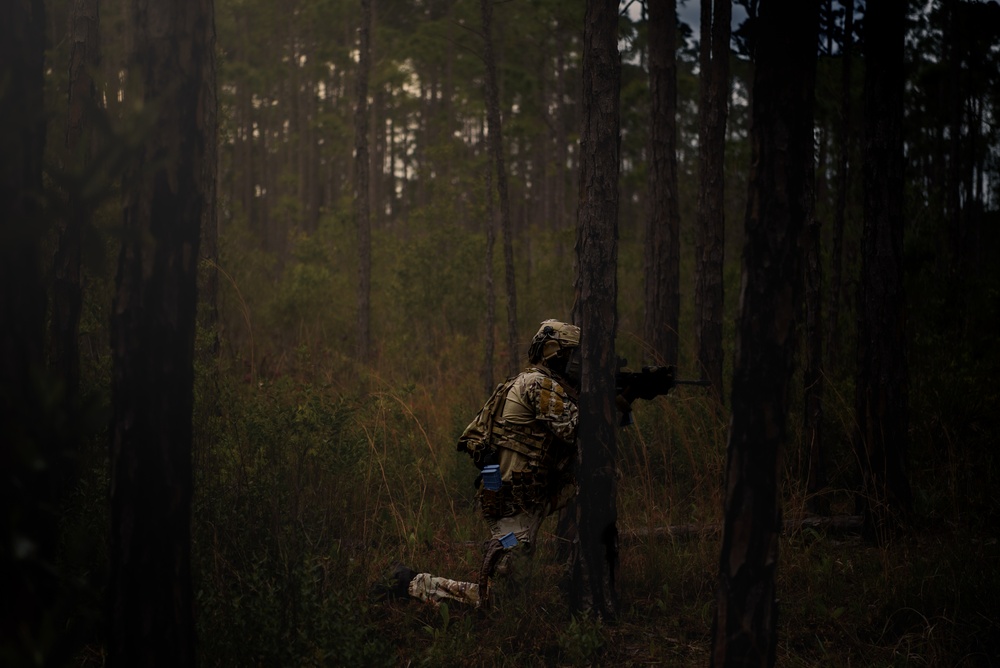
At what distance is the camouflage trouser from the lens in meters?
5.14

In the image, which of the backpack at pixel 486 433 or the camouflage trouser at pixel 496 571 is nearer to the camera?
the camouflage trouser at pixel 496 571

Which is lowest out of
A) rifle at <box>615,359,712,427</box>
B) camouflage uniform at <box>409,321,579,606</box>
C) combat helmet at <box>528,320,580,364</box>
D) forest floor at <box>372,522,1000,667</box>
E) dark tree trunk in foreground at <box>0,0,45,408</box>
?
forest floor at <box>372,522,1000,667</box>

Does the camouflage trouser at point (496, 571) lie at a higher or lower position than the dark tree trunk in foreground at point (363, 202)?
lower

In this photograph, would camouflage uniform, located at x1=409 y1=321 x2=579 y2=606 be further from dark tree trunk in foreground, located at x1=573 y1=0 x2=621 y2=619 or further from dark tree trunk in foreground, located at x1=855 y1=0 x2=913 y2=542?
dark tree trunk in foreground, located at x1=855 y1=0 x2=913 y2=542

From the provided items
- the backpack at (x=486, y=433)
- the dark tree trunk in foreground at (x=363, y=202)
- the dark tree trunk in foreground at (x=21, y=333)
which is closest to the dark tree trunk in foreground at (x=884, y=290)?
the backpack at (x=486, y=433)

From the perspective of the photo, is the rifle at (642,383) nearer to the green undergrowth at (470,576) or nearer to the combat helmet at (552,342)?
the combat helmet at (552,342)

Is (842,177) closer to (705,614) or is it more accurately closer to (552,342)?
(552,342)

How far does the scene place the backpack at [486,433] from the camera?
17.3ft

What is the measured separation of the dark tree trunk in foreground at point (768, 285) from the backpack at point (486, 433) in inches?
77.9

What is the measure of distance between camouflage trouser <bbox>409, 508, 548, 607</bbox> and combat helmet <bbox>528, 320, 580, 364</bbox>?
3.29ft

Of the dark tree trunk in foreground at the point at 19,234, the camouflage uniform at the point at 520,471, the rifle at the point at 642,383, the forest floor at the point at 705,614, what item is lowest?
the forest floor at the point at 705,614

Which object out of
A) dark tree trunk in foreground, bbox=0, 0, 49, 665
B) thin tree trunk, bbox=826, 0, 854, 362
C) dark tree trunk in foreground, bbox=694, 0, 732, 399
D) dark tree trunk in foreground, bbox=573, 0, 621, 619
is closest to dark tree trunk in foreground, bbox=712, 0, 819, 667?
dark tree trunk in foreground, bbox=573, 0, 621, 619

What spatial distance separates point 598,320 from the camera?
5.09 metres

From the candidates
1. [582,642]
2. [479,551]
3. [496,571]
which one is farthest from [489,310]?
[582,642]
